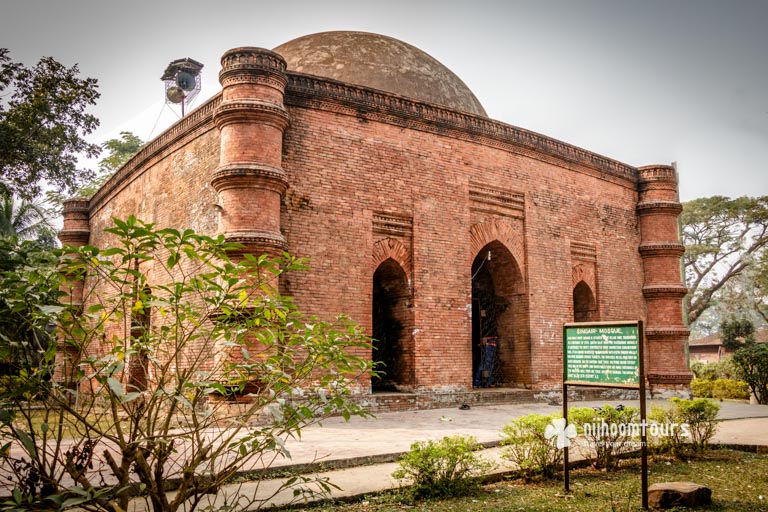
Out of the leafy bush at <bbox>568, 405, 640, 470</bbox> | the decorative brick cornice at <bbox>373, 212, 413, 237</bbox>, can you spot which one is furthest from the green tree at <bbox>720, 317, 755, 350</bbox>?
the leafy bush at <bbox>568, 405, 640, 470</bbox>

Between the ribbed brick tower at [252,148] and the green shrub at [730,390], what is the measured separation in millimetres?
12347

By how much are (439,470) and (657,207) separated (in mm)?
11722

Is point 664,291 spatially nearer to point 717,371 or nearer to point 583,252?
point 583,252

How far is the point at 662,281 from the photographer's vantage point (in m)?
14.1

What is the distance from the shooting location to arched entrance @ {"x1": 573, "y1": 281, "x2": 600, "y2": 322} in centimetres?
1338

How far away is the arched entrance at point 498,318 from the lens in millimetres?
11930

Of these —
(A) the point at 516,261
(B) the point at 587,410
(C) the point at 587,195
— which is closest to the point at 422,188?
(A) the point at 516,261

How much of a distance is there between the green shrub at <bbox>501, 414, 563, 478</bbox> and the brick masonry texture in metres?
4.47

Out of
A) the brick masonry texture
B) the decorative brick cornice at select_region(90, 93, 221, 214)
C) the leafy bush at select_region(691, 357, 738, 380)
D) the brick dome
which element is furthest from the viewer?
the leafy bush at select_region(691, 357, 738, 380)

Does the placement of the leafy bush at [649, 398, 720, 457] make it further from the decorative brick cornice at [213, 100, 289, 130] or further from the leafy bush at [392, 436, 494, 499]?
the decorative brick cornice at [213, 100, 289, 130]

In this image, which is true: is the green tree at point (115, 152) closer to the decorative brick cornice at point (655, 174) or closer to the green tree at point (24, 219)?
the green tree at point (24, 219)

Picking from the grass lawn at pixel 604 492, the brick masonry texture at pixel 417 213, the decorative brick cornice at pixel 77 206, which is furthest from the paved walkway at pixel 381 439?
the decorative brick cornice at pixel 77 206

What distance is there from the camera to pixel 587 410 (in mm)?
5945

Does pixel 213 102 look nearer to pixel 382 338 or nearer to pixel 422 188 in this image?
pixel 422 188
